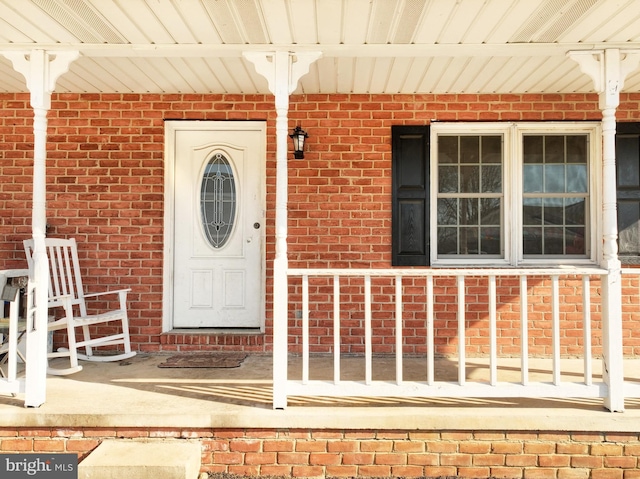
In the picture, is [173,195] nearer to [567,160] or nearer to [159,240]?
[159,240]

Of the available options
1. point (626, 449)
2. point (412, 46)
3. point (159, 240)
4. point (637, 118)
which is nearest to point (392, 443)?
point (626, 449)

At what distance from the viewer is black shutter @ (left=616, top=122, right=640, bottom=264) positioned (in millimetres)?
4969

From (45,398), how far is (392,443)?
8.19 ft

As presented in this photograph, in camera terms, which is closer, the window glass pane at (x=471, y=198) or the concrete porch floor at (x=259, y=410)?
the concrete porch floor at (x=259, y=410)

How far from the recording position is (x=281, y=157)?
357 cm

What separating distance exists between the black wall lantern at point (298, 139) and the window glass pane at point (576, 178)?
2.80 m

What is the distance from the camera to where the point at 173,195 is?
5230 mm

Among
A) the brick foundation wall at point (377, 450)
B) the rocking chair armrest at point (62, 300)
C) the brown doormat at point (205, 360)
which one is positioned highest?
the rocking chair armrest at point (62, 300)

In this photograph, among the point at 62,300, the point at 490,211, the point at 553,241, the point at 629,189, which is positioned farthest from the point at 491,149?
the point at 62,300

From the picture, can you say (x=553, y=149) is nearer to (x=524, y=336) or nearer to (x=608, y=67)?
(x=608, y=67)

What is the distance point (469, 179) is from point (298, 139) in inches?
72.8

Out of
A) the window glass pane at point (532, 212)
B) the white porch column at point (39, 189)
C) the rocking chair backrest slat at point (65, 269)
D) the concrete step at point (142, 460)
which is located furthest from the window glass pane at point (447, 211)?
the rocking chair backrest slat at point (65, 269)

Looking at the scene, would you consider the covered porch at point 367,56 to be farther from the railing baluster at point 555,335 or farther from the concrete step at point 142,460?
the concrete step at point 142,460

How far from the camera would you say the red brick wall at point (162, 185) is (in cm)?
507
